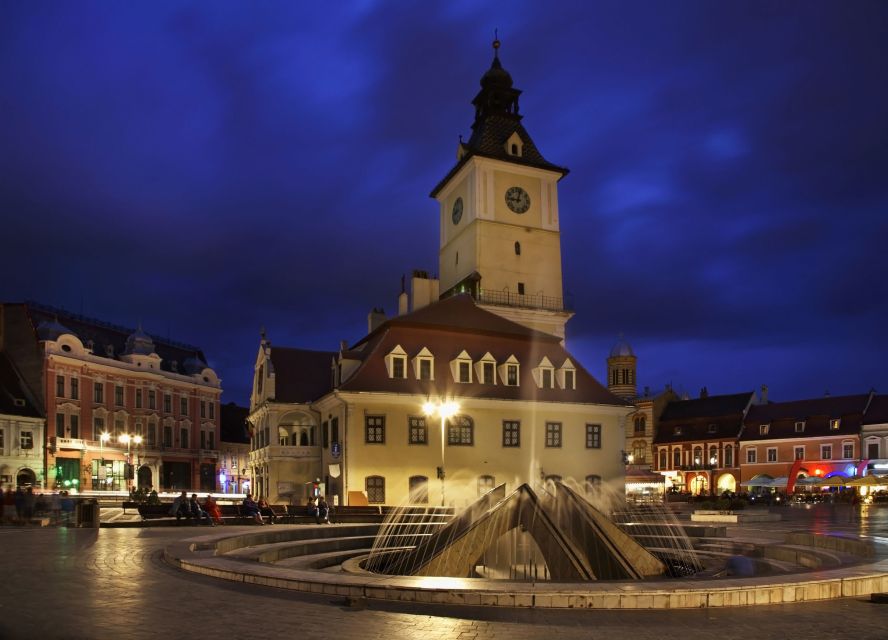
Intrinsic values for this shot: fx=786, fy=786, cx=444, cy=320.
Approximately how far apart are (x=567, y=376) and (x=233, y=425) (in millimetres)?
52312

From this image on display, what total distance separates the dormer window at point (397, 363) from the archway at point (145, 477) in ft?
115

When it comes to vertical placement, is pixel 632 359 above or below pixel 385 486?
above

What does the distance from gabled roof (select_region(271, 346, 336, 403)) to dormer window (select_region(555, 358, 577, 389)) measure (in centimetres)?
1316

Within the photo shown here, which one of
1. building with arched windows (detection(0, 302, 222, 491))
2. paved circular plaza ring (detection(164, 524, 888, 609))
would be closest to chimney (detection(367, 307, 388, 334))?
building with arched windows (detection(0, 302, 222, 491))

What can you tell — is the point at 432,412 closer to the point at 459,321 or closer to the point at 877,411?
the point at 459,321

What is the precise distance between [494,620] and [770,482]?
62.6 meters

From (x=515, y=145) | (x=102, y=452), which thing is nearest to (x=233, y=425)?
(x=102, y=452)

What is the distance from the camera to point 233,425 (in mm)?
86500

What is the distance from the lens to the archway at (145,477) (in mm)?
65781

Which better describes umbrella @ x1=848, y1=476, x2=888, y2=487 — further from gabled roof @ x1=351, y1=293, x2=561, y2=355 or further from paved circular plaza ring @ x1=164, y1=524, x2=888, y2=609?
paved circular plaza ring @ x1=164, y1=524, x2=888, y2=609

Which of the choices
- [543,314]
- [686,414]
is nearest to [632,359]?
[686,414]

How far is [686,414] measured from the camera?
87.1 m

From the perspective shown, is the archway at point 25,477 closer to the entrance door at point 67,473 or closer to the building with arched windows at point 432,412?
the entrance door at point 67,473

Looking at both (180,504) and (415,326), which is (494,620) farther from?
(415,326)
